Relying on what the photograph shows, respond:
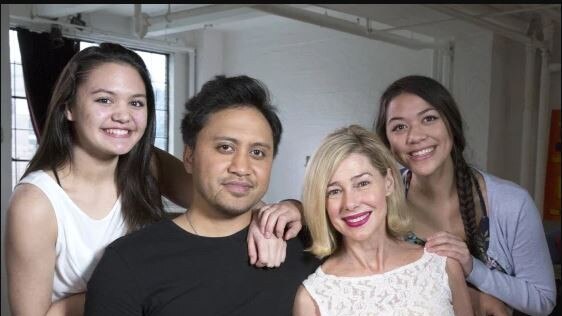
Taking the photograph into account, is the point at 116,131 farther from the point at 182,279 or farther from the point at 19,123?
the point at 19,123

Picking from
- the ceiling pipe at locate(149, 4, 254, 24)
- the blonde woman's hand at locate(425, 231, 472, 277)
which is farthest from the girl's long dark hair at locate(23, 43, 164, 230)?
the ceiling pipe at locate(149, 4, 254, 24)

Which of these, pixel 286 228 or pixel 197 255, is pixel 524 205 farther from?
pixel 197 255

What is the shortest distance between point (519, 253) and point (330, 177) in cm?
54

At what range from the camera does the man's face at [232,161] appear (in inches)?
44.5

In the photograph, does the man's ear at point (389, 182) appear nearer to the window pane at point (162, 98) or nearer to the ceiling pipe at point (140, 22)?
the ceiling pipe at point (140, 22)

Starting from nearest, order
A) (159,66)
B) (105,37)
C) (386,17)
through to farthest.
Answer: (386,17) < (105,37) < (159,66)

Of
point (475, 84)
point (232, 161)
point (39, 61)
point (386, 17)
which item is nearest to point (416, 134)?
point (232, 161)

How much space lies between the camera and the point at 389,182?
1252 mm

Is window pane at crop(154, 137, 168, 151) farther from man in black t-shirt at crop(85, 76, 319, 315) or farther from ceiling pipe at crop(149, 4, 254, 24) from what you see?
man in black t-shirt at crop(85, 76, 319, 315)

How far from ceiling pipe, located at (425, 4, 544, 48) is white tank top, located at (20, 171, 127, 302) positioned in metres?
2.12

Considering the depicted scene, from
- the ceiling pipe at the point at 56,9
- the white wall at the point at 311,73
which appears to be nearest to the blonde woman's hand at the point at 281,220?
the white wall at the point at 311,73

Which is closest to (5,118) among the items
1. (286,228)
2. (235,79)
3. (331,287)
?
(235,79)

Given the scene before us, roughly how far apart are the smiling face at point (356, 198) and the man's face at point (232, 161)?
157 mm

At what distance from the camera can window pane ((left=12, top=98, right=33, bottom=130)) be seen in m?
3.87
